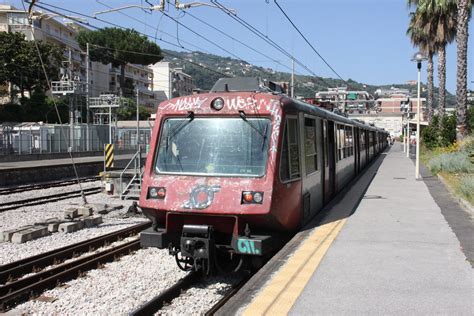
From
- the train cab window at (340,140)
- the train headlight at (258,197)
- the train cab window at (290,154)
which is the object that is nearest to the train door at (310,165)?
the train cab window at (290,154)

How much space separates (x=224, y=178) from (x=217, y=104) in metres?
1.10

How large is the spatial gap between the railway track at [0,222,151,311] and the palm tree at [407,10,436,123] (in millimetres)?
30721

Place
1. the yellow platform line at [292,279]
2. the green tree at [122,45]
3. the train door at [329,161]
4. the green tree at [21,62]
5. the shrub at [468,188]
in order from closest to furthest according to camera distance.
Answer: the yellow platform line at [292,279]
the train door at [329,161]
the shrub at [468,188]
the green tree at [21,62]
the green tree at [122,45]

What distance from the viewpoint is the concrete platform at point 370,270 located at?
480 cm

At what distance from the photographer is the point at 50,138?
115 feet

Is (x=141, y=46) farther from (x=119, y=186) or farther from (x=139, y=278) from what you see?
(x=139, y=278)

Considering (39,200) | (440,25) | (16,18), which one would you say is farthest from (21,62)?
(39,200)

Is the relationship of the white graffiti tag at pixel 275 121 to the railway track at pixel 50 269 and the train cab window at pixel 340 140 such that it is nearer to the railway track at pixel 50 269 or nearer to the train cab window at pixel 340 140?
the railway track at pixel 50 269

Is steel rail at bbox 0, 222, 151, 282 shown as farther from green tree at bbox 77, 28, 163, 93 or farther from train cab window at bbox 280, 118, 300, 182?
green tree at bbox 77, 28, 163, 93

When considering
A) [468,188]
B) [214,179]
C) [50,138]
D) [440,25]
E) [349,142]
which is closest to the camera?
[214,179]

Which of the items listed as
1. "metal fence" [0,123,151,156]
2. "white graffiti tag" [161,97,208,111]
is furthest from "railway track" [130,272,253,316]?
"metal fence" [0,123,151,156]

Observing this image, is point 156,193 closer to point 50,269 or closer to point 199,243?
point 199,243

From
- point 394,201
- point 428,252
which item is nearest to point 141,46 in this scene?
point 394,201

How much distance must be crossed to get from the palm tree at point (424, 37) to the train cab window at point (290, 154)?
30.7 metres
